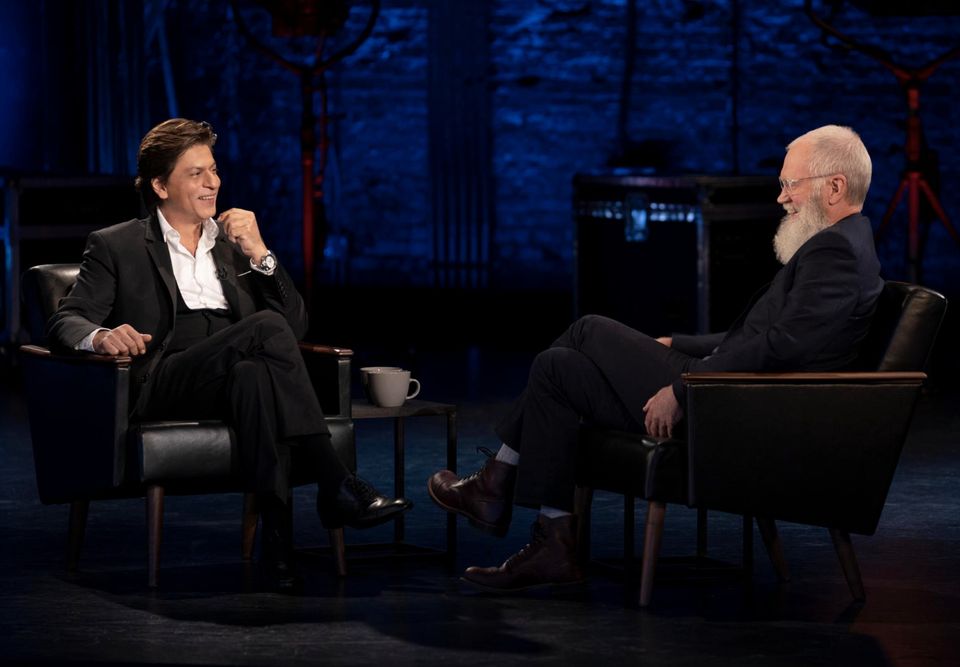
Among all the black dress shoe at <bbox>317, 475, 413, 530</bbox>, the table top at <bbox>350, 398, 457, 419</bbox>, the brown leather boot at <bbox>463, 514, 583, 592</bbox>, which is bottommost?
the brown leather boot at <bbox>463, 514, 583, 592</bbox>

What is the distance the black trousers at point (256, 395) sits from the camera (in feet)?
13.3

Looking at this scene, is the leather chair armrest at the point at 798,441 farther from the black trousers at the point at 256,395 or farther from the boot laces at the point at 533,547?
the black trousers at the point at 256,395

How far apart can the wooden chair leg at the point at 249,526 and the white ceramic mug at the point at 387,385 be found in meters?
0.40

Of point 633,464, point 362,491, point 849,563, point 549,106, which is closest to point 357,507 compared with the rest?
point 362,491

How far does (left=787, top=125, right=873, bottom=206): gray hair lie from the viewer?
3.93 meters

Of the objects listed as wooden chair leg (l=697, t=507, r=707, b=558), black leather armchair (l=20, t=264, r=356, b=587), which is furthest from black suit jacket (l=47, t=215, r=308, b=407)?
wooden chair leg (l=697, t=507, r=707, b=558)

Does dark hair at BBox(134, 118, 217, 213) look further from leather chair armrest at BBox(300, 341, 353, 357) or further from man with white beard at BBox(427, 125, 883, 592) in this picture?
man with white beard at BBox(427, 125, 883, 592)

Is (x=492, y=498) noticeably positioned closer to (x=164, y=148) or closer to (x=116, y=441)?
(x=116, y=441)

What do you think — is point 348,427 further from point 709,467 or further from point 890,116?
point 890,116

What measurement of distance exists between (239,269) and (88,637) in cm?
124

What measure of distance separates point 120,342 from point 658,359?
4.12 ft

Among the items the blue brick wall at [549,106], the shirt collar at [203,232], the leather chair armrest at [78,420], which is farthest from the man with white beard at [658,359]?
the blue brick wall at [549,106]

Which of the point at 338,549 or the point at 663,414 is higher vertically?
the point at 663,414

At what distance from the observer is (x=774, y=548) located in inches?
162
